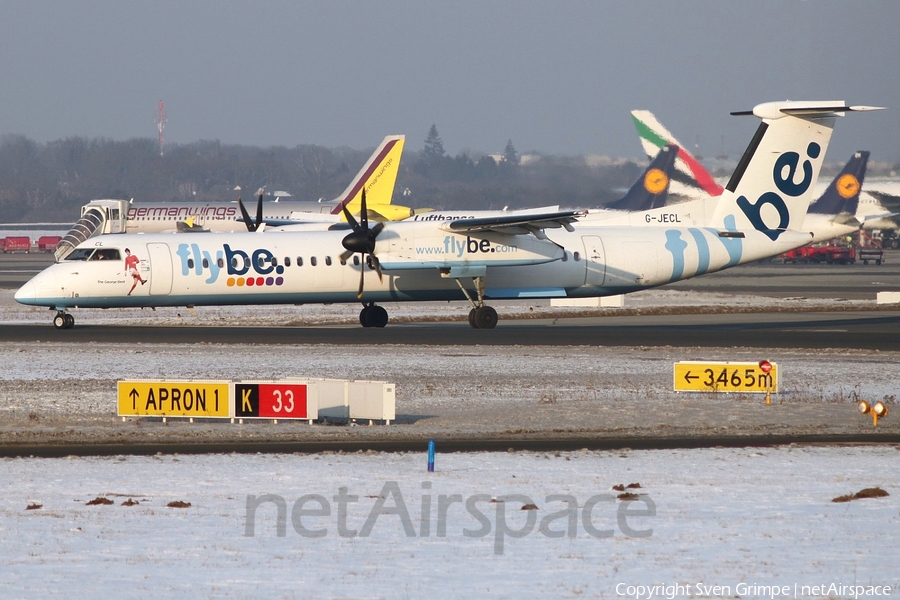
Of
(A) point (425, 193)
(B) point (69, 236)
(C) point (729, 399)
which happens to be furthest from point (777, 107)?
(A) point (425, 193)

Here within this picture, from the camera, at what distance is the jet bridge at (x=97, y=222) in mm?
69312

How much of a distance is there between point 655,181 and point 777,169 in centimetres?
2965

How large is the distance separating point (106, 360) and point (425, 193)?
339 ft

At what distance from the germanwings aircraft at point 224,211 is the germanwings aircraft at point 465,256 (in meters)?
30.1

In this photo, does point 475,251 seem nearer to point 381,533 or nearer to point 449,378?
point 449,378

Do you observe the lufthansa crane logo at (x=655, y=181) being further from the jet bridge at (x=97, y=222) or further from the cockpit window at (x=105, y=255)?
the cockpit window at (x=105, y=255)

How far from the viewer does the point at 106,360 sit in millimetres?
27297

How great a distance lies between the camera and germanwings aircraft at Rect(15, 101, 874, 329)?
3378 cm

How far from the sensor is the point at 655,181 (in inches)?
2625

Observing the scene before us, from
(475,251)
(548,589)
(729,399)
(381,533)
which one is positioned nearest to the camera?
(548,589)

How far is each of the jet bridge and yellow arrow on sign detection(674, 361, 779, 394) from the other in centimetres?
5126

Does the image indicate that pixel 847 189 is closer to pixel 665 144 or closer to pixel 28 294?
pixel 665 144

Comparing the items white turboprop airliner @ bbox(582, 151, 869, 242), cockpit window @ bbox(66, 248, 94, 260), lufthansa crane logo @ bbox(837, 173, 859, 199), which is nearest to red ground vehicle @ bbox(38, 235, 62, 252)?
white turboprop airliner @ bbox(582, 151, 869, 242)

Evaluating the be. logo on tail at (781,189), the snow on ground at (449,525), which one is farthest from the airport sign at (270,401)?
the be. logo on tail at (781,189)
